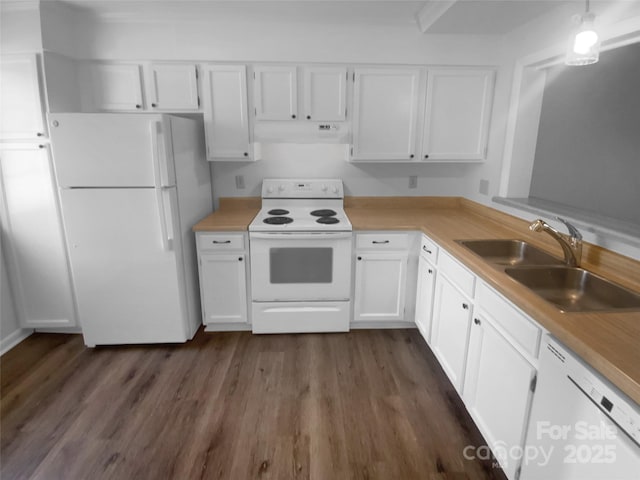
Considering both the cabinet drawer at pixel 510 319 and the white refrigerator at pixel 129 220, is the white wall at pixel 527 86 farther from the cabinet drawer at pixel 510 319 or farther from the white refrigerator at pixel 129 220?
the white refrigerator at pixel 129 220

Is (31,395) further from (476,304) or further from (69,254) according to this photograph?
(476,304)

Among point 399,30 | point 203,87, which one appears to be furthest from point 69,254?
point 399,30

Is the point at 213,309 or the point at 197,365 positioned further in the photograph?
the point at 213,309

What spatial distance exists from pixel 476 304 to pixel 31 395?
2609 millimetres

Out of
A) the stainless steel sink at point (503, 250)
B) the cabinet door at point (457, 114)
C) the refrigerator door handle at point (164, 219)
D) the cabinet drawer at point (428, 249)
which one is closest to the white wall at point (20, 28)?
the refrigerator door handle at point (164, 219)

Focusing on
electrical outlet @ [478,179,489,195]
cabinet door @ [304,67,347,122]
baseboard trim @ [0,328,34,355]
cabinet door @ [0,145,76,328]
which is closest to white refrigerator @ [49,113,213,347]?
cabinet door @ [0,145,76,328]

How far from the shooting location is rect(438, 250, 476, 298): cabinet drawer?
1.80m

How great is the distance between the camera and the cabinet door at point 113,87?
2639mm

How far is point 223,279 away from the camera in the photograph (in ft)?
8.78

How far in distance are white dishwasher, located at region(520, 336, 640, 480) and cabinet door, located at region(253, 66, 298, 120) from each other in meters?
2.27

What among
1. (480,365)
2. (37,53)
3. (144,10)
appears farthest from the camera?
(144,10)

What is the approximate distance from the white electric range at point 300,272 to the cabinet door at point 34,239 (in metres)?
1.42

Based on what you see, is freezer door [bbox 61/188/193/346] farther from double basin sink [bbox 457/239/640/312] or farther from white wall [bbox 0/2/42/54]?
double basin sink [bbox 457/239/640/312]

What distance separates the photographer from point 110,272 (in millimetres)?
2436
